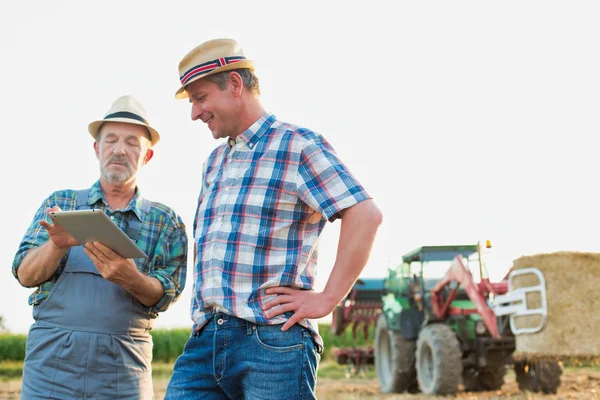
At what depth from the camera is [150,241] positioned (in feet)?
10.9

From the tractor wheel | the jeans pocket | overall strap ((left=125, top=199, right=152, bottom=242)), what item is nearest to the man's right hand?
overall strap ((left=125, top=199, right=152, bottom=242))

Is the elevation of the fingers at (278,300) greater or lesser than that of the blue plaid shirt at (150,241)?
lesser

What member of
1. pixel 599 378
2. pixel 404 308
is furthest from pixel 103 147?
pixel 599 378

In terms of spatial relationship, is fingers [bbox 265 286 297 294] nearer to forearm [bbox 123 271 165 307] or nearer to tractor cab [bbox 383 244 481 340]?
forearm [bbox 123 271 165 307]

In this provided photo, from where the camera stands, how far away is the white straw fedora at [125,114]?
3342 mm

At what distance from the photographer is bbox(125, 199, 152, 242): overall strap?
3.28 m

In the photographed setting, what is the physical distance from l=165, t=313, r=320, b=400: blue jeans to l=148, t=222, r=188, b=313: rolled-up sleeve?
71 cm

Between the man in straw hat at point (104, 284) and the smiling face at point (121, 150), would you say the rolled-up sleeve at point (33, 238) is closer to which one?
the man in straw hat at point (104, 284)

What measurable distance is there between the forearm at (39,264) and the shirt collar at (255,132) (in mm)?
882

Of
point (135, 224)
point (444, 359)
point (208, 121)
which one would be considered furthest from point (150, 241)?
point (444, 359)

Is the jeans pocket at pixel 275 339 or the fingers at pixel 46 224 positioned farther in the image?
the fingers at pixel 46 224

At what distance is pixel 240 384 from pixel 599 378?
1166cm

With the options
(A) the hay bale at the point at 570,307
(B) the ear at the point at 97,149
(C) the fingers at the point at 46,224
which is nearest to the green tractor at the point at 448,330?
(A) the hay bale at the point at 570,307

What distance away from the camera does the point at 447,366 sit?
9078 mm
